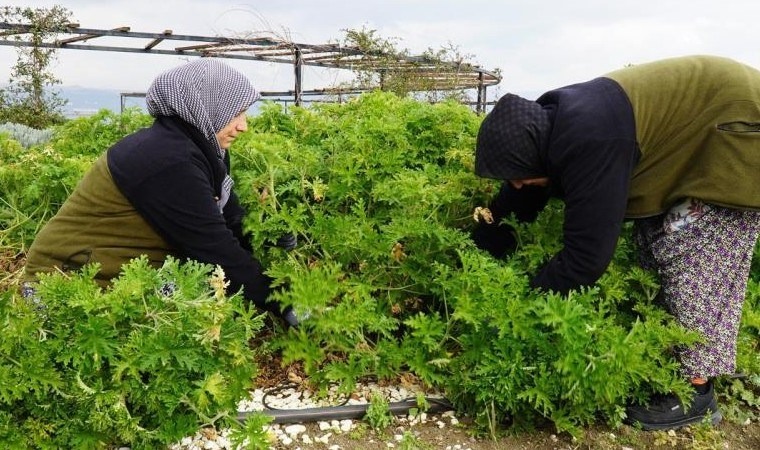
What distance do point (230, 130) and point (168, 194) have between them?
1.50 feet

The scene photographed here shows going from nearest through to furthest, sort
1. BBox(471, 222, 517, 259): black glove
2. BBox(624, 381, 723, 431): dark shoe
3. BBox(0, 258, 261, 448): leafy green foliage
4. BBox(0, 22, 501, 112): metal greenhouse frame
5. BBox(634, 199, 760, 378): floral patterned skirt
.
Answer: BBox(0, 258, 261, 448): leafy green foliage → BBox(634, 199, 760, 378): floral patterned skirt → BBox(624, 381, 723, 431): dark shoe → BBox(471, 222, 517, 259): black glove → BBox(0, 22, 501, 112): metal greenhouse frame

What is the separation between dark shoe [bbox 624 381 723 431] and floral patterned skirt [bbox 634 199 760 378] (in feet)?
0.48

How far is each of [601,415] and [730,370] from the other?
0.64m

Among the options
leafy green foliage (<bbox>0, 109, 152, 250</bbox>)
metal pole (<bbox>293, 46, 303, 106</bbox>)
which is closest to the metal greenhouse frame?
metal pole (<bbox>293, 46, 303, 106</bbox>)

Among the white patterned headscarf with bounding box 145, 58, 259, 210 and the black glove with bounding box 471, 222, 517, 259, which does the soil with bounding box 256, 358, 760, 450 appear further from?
the white patterned headscarf with bounding box 145, 58, 259, 210

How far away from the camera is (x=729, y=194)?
112 inches

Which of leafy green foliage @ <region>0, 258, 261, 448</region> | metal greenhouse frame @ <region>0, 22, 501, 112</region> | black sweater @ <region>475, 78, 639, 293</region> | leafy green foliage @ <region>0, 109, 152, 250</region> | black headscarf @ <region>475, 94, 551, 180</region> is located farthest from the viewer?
metal greenhouse frame @ <region>0, 22, 501, 112</region>

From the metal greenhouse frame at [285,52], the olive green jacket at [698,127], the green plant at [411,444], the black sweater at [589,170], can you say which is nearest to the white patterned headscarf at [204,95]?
the black sweater at [589,170]

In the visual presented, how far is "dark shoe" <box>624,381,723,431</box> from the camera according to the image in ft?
10.2

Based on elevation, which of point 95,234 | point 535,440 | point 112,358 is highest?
point 95,234

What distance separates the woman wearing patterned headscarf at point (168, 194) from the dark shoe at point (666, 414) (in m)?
1.79

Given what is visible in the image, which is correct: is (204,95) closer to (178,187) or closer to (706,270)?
(178,187)

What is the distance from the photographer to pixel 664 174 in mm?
2943

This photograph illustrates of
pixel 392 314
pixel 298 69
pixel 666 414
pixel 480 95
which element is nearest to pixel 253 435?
pixel 392 314
